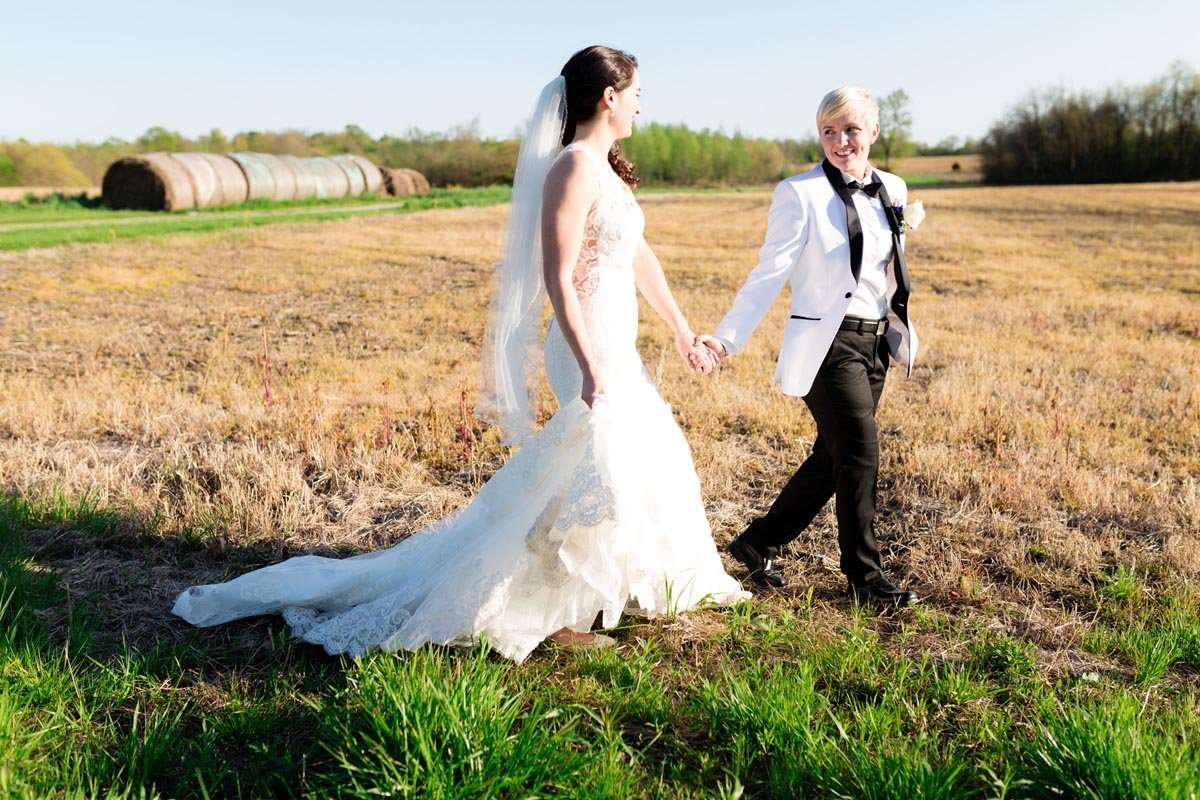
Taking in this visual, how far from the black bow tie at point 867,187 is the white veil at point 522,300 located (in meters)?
1.30

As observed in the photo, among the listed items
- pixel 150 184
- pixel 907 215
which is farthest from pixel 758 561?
pixel 150 184

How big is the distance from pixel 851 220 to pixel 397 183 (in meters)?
44.9

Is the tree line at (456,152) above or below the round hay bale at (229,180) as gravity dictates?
above

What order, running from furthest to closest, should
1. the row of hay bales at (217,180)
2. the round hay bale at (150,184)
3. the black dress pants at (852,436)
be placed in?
the row of hay bales at (217,180) < the round hay bale at (150,184) < the black dress pants at (852,436)

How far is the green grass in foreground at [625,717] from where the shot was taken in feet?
8.34

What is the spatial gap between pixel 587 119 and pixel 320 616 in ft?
7.48

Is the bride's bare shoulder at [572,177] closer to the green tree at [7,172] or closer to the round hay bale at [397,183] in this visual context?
the round hay bale at [397,183]

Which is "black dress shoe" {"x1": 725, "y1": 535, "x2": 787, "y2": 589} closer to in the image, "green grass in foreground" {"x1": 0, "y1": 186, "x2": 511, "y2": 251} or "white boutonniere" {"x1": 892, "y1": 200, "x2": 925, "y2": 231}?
"white boutonniere" {"x1": 892, "y1": 200, "x2": 925, "y2": 231}

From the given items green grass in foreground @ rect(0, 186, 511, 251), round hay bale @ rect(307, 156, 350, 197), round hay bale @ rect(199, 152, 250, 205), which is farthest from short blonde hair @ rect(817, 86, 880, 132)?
round hay bale @ rect(307, 156, 350, 197)

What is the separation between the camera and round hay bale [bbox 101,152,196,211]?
29594 millimetres

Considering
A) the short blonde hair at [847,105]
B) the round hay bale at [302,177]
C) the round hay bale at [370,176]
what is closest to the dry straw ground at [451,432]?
the short blonde hair at [847,105]

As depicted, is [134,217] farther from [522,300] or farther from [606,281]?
[606,281]

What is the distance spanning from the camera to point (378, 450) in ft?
19.5

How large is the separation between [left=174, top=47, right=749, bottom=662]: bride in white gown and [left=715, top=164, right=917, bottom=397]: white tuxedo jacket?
1.18 ft
